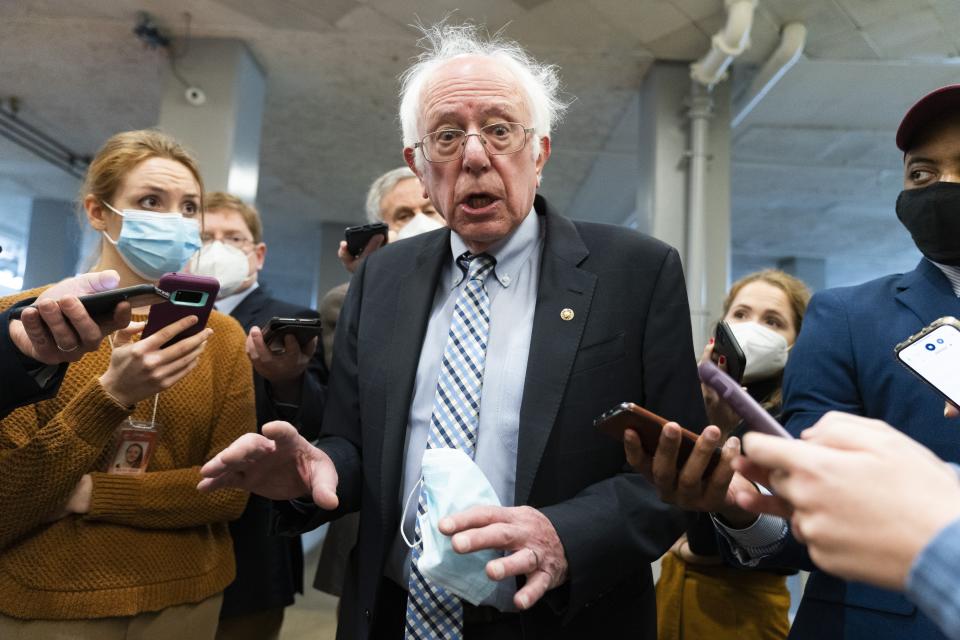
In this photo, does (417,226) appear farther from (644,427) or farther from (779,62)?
(779,62)

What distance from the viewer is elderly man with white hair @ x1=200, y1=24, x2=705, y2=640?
1.23 metres

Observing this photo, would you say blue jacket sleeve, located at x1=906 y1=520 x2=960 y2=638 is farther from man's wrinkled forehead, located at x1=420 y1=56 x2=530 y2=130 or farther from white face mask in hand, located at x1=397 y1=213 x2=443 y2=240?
white face mask in hand, located at x1=397 y1=213 x2=443 y2=240

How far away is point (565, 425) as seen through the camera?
1.38 metres

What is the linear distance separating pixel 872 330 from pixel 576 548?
76 centimetres

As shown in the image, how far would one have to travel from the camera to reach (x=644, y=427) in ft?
3.65

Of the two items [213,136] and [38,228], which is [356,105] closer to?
[213,136]

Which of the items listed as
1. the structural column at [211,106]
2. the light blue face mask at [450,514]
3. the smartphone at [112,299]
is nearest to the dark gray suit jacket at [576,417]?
the light blue face mask at [450,514]

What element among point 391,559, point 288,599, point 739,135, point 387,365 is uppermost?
point 739,135

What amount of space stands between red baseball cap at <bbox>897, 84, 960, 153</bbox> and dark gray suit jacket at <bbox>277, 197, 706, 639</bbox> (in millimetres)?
538

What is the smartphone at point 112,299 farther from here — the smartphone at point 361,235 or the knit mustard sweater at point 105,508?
the smartphone at point 361,235

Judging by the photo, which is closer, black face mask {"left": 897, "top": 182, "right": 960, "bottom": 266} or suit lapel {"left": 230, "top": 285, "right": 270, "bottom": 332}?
black face mask {"left": 897, "top": 182, "right": 960, "bottom": 266}

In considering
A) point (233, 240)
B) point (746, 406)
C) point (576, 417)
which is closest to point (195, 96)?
point (233, 240)

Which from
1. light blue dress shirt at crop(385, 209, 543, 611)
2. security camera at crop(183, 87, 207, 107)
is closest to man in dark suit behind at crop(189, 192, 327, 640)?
light blue dress shirt at crop(385, 209, 543, 611)

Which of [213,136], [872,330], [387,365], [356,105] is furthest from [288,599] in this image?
[356,105]
